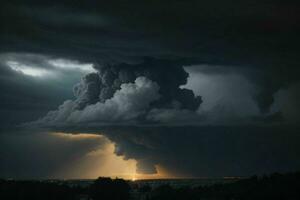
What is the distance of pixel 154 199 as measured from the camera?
195 m

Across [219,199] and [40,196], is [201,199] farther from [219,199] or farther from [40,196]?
[40,196]

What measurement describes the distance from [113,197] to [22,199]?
23758 millimetres

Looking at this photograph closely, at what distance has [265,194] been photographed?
17125cm

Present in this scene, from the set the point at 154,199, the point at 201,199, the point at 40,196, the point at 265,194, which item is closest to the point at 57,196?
the point at 40,196

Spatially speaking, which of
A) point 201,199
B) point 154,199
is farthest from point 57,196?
point 201,199

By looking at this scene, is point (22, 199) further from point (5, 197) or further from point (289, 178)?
point (289, 178)

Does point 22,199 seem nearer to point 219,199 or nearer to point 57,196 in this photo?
point 57,196

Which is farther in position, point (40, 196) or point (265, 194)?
point (40, 196)

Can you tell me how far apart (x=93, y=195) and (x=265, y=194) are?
4970cm

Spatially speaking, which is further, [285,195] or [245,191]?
[245,191]

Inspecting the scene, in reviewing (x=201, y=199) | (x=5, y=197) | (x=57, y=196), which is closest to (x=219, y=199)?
(x=201, y=199)

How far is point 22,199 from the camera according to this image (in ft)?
624

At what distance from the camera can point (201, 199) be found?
639 ft

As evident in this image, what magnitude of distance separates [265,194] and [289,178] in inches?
1124
